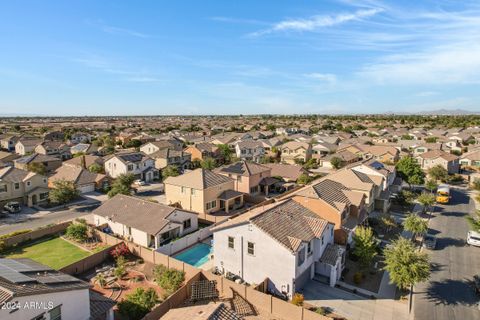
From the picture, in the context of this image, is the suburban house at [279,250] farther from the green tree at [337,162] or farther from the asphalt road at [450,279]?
the green tree at [337,162]

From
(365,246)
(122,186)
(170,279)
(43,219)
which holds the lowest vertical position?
(43,219)

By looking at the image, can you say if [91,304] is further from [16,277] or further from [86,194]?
[86,194]

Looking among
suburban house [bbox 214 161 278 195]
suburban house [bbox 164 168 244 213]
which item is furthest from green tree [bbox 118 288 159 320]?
suburban house [bbox 214 161 278 195]

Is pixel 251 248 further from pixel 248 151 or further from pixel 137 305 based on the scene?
pixel 248 151

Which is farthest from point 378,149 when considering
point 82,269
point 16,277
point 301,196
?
point 16,277

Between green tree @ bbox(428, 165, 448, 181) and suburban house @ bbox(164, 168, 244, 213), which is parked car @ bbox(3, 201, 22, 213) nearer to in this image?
suburban house @ bbox(164, 168, 244, 213)

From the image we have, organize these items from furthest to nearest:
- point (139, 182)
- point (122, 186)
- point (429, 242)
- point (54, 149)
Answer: point (54, 149) → point (139, 182) → point (122, 186) → point (429, 242)

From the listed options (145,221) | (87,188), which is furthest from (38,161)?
(145,221)
